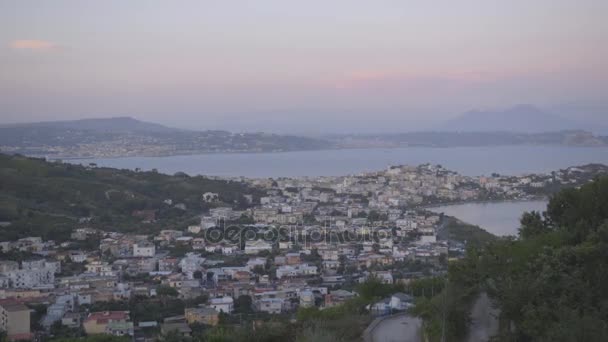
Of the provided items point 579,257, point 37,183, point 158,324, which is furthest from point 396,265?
point 37,183

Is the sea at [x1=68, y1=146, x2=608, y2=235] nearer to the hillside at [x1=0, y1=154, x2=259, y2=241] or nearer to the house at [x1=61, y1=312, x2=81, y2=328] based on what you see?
the hillside at [x1=0, y1=154, x2=259, y2=241]

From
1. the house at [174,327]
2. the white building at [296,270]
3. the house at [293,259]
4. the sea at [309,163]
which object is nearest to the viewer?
the house at [174,327]

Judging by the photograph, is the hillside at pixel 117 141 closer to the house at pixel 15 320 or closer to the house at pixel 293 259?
the house at pixel 293 259

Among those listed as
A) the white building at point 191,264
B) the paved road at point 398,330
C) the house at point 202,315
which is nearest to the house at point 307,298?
the house at point 202,315

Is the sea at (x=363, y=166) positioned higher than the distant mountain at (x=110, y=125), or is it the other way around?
the distant mountain at (x=110, y=125)

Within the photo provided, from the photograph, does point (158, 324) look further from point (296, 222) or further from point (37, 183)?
point (37, 183)

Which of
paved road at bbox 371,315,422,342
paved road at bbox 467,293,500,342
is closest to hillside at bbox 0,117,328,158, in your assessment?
paved road at bbox 371,315,422,342

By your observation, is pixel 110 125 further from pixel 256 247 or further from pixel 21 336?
pixel 21 336
